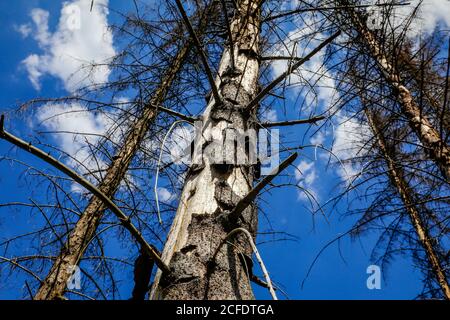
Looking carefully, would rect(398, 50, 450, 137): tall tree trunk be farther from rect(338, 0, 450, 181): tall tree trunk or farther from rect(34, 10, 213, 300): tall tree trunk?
Answer: rect(34, 10, 213, 300): tall tree trunk

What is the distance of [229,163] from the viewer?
57.4 inches

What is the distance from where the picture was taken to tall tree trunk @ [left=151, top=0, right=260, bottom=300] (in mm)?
1071

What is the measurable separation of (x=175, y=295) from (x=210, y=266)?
0.14 metres

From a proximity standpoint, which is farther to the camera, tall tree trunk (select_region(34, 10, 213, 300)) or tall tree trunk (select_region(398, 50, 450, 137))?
tall tree trunk (select_region(34, 10, 213, 300))

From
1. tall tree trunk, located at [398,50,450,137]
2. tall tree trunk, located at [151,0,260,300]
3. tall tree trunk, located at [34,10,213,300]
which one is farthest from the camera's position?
tall tree trunk, located at [34,10,213,300]

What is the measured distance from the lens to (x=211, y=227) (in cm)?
122

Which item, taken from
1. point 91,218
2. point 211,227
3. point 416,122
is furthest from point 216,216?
point 416,122

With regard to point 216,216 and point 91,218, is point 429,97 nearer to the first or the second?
point 216,216

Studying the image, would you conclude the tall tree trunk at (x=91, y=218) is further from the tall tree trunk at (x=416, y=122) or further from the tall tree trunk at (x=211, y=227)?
the tall tree trunk at (x=416, y=122)

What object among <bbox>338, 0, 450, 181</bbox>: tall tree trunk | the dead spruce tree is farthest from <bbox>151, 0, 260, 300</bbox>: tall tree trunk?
<bbox>338, 0, 450, 181</bbox>: tall tree trunk

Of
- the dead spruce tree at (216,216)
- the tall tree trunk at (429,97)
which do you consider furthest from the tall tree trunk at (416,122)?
the dead spruce tree at (216,216)

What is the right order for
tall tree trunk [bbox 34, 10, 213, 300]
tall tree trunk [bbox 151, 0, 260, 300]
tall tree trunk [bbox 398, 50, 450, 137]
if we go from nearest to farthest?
tall tree trunk [bbox 151, 0, 260, 300], tall tree trunk [bbox 398, 50, 450, 137], tall tree trunk [bbox 34, 10, 213, 300]

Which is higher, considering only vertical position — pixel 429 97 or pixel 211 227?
pixel 429 97
